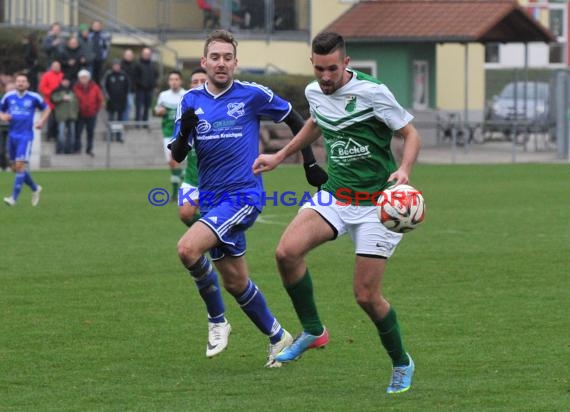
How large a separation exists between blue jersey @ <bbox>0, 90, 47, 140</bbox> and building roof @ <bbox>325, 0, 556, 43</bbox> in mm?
19851

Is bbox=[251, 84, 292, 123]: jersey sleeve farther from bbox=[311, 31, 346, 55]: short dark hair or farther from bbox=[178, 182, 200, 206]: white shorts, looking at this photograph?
bbox=[178, 182, 200, 206]: white shorts

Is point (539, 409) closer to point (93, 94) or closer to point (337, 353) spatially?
point (337, 353)

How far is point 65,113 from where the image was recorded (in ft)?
107

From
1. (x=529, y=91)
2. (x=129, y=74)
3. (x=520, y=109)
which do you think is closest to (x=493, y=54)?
(x=529, y=91)

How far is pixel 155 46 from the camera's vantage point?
4069cm

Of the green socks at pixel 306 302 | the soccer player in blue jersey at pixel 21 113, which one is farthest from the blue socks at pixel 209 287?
the soccer player in blue jersey at pixel 21 113

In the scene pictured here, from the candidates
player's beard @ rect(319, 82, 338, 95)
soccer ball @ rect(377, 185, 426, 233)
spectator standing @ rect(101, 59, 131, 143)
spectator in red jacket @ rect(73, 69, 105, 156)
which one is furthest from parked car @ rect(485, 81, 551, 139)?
soccer ball @ rect(377, 185, 426, 233)

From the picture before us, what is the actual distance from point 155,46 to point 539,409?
34.0 m

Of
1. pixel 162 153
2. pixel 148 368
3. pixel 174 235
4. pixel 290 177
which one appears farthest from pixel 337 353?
pixel 162 153

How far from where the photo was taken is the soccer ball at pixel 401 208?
309 inches

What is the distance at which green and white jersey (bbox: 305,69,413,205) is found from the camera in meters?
8.19

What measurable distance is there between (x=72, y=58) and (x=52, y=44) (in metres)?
0.55

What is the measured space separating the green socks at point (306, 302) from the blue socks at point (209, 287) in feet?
2.05

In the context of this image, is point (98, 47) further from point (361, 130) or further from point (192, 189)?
point (361, 130)
